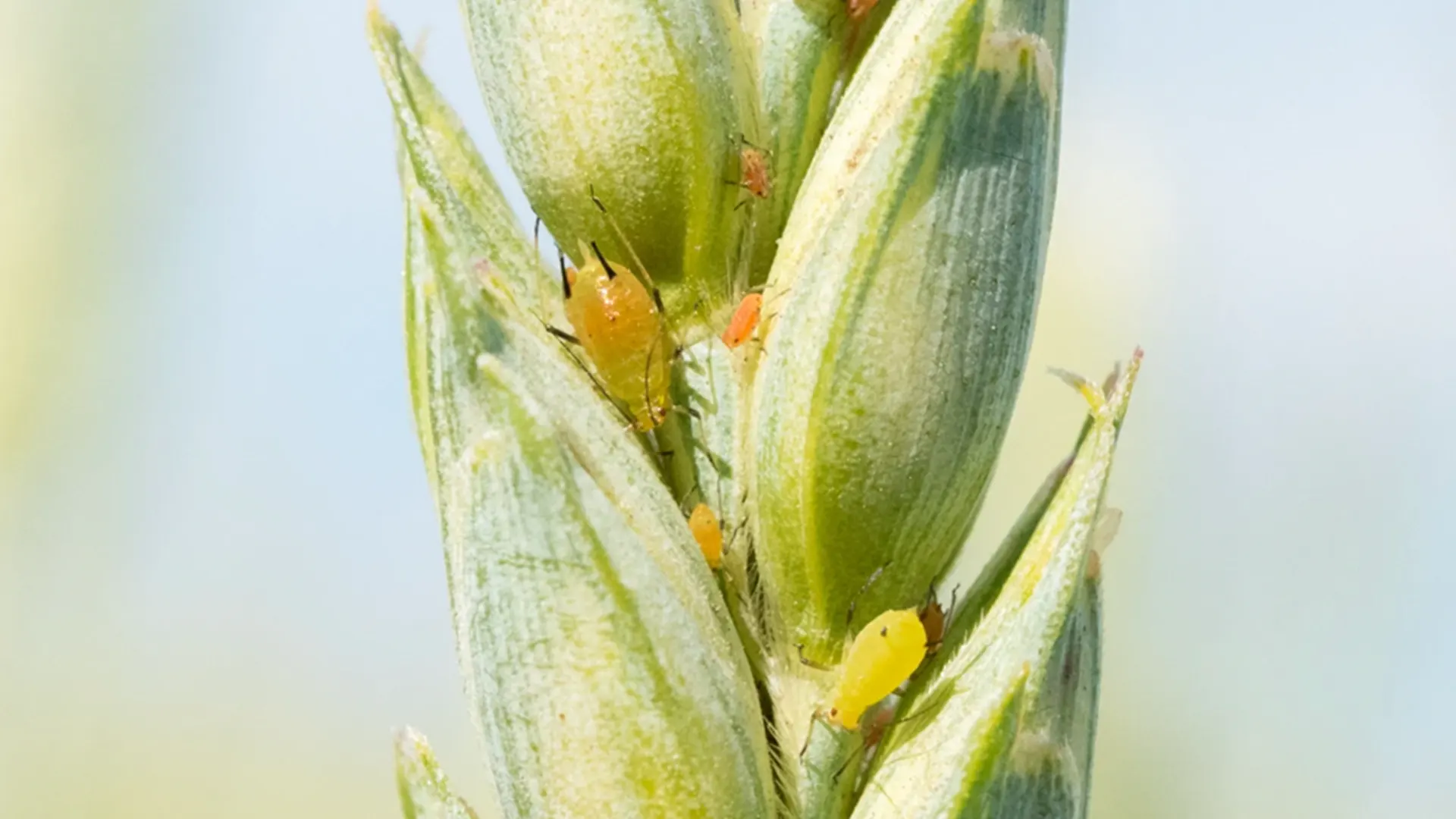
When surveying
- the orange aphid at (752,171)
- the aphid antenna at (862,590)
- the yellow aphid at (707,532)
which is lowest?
the aphid antenna at (862,590)

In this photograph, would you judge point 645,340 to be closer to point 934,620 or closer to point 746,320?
point 746,320

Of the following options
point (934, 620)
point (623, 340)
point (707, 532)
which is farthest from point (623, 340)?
point (934, 620)

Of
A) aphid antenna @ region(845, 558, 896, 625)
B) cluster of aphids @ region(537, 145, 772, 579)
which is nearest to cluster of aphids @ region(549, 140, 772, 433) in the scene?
cluster of aphids @ region(537, 145, 772, 579)

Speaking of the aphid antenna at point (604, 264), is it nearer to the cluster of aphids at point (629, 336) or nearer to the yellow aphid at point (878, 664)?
the cluster of aphids at point (629, 336)

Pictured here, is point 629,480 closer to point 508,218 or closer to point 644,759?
point 644,759

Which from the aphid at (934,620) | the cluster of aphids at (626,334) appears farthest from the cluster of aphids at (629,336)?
the aphid at (934,620)
